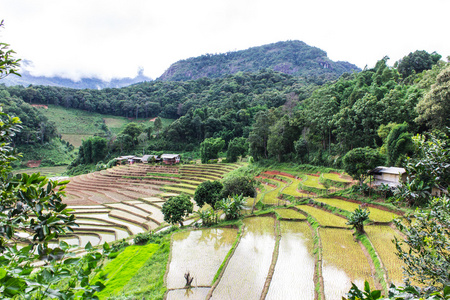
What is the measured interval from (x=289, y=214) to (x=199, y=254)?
7.13 m

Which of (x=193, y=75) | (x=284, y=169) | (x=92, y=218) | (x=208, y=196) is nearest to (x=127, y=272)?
(x=208, y=196)

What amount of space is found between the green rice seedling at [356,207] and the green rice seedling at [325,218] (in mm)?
923

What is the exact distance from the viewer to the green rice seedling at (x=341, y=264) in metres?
8.09

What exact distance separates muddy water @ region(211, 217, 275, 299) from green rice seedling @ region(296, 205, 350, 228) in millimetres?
2928

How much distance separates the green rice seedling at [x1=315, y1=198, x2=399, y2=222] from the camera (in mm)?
12977

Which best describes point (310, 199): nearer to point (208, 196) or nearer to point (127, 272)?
point (208, 196)

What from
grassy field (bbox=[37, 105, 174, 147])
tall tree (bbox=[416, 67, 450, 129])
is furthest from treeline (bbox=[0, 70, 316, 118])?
tall tree (bbox=[416, 67, 450, 129])

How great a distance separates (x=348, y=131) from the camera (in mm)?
22359

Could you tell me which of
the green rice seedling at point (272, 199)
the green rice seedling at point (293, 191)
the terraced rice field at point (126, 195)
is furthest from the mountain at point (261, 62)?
the green rice seedling at point (272, 199)

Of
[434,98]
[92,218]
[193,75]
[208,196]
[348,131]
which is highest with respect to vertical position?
[193,75]

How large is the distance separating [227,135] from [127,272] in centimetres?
3838

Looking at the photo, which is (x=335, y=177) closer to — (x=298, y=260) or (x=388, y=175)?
(x=388, y=175)

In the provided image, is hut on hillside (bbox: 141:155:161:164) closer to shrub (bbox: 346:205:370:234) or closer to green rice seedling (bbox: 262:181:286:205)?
green rice seedling (bbox: 262:181:286:205)

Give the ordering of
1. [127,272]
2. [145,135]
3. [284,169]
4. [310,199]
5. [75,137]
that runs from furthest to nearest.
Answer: [75,137]
[145,135]
[284,169]
[310,199]
[127,272]
